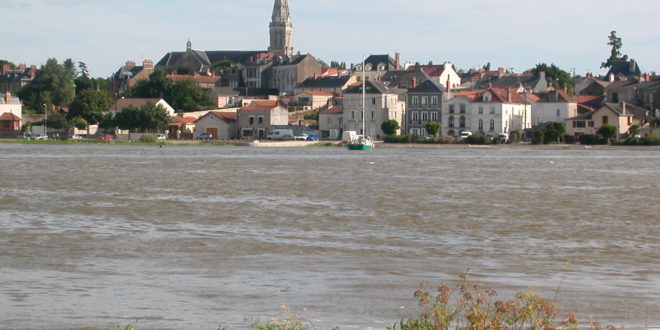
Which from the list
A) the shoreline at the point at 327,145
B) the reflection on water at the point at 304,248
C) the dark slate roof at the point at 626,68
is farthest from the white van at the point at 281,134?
the reflection on water at the point at 304,248

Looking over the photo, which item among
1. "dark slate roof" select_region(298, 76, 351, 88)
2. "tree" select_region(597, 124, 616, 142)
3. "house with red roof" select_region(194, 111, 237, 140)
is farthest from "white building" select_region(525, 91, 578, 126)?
"dark slate roof" select_region(298, 76, 351, 88)

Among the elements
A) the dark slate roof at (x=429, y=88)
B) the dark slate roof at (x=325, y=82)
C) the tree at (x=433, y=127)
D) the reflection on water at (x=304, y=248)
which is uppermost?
the dark slate roof at (x=325, y=82)

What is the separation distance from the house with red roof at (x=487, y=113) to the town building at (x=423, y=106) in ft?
4.50

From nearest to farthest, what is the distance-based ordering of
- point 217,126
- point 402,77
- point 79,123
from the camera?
point 217,126 → point 79,123 → point 402,77

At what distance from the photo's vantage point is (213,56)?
17288cm

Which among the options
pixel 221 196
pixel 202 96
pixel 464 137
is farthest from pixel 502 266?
pixel 202 96

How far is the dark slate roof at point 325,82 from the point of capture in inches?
5089

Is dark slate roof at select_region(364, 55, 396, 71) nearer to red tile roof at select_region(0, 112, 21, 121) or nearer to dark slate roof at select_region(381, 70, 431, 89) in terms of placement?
dark slate roof at select_region(381, 70, 431, 89)

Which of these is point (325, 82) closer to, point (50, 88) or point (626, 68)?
point (50, 88)

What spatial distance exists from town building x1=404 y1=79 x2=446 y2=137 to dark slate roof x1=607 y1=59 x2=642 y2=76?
40280 mm

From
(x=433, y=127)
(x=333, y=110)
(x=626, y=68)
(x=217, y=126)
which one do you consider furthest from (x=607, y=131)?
(x=626, y=68)

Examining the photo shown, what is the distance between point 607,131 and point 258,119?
37005 millimetres

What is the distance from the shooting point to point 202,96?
411 ft

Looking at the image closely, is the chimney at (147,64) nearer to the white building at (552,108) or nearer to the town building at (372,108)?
the town building at (372,108)
